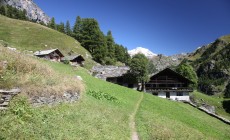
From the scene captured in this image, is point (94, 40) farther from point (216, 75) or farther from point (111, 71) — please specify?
point (216, 75)

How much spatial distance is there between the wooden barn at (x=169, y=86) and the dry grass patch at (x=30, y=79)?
172ft

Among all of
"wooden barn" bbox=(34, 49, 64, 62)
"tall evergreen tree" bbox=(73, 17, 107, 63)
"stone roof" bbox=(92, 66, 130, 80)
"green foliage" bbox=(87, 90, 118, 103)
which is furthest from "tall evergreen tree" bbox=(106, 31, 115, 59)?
"green foliage" bbox=(87, 90, 118, 103)

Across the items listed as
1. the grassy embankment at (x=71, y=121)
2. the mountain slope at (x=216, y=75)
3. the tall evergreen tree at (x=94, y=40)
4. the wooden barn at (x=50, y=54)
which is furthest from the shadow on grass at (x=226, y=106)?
the grassy embankment at (x=71, y=121)

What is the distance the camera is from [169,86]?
7925cm

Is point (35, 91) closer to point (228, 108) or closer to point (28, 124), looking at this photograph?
point (28, 124)

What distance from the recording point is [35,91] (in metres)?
20.5

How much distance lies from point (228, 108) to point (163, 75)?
112 feet

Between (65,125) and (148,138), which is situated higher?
(65,125)

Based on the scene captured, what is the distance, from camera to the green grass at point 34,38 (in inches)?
4247

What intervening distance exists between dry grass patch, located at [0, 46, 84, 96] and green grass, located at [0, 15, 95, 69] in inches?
2980

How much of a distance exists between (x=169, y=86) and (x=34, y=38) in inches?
2765

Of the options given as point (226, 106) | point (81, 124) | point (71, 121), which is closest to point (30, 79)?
point (71, 121)

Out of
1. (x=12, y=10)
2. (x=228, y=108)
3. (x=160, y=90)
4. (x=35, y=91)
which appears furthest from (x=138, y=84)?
(x=12, y=10)

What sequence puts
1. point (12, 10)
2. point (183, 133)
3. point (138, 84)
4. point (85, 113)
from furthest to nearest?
point (12, 10), point (138, 84), point (183, 133), point (85, 113)
